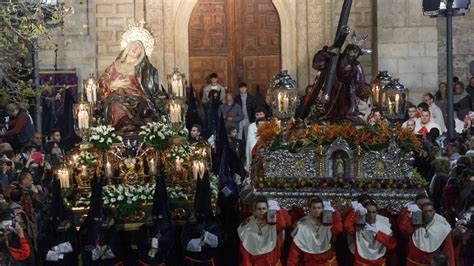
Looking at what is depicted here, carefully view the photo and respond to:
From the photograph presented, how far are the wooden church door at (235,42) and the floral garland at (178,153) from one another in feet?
31.3

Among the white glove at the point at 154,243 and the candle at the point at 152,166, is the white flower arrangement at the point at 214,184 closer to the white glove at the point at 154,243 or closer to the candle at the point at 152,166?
the candle at the point at 152,166

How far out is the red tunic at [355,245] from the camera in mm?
17016

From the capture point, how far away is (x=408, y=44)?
29531 mm

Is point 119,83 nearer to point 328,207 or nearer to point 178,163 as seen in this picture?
point 178,163

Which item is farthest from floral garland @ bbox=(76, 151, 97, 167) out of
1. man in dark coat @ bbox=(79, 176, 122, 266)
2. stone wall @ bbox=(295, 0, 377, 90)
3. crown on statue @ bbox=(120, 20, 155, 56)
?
stone wall @ bbox=(295, 0, 377, 90)

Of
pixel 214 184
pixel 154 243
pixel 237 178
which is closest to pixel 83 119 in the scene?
pixel 214 184

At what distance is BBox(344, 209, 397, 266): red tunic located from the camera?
17.0m

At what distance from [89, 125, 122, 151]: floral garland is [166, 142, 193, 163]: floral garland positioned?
0.96 meters

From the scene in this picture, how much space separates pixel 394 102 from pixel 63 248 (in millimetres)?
5367

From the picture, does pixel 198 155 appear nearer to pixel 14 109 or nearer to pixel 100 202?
pixel 100 202

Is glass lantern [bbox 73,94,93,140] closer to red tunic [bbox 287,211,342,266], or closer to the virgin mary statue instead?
the virgin mary statue

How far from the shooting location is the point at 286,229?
17.8 metres

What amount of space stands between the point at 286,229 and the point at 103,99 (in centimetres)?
580

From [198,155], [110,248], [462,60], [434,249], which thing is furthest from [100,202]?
[462,60]
